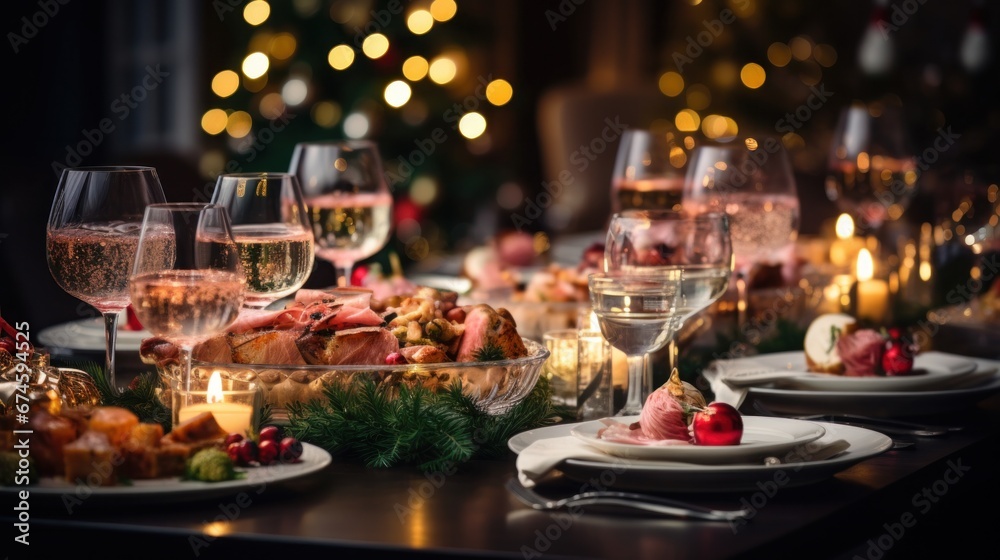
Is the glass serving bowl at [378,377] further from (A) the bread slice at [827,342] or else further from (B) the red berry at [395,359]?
(A) the bread slice at [827,342]

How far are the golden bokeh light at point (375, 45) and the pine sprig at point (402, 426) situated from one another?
161 inches

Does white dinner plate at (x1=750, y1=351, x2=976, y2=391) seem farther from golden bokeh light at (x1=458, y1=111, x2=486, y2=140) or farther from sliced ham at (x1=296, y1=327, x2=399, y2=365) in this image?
golden bokeh light at (x1=458, y1=111, x2=486, y2=140)

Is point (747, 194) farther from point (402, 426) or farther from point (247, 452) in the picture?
point (247, 452)

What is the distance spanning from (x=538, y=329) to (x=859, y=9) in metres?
5.23

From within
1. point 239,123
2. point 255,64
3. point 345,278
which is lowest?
point 345,278

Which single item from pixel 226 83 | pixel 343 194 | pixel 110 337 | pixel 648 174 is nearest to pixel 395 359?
pixel 110 337

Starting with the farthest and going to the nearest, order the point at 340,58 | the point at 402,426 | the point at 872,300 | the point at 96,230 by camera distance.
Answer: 1. the point at 340,58
2. the point at 872,300
3. the point at 96,230
4. the point at 402,426

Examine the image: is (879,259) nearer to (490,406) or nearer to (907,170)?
(907,170)

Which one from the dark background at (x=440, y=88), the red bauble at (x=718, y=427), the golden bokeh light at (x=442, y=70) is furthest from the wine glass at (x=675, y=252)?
the golden bokeh light at (x=442, y=70)

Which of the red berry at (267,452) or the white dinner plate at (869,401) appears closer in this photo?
the red berry at (267,452)

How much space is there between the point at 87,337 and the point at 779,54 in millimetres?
4892

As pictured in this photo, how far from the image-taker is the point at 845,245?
2.70m

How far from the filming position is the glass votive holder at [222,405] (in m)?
1.13

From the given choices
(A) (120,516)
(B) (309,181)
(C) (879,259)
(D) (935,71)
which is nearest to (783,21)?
(D) (935,71)
